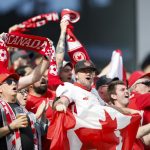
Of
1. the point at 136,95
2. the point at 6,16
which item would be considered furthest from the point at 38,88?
the point at 6,16

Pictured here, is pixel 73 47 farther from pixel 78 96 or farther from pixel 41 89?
pixel 78 96

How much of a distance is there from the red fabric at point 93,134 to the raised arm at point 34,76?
3.14ft

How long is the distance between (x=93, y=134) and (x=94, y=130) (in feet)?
0.15

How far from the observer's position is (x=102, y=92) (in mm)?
11773

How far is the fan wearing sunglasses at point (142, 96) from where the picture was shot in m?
11.2

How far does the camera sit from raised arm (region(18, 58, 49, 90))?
36.6 feet

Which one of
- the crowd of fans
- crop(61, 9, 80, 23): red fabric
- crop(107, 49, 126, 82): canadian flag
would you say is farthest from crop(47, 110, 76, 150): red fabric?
crop(107, 49, 126, 82): canadian flag

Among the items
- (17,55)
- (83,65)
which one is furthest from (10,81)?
(17,55)

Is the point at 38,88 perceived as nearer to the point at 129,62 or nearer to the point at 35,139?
the point at 35,139

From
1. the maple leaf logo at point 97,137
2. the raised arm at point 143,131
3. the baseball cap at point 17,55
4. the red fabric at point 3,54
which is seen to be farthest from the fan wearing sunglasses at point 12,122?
the baseball cap at point 17,55

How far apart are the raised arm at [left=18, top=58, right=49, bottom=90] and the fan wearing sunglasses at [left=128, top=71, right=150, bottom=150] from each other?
1.08 meters

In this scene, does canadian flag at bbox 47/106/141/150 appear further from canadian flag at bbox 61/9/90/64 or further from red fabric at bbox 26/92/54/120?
canadian flag at bbox 61/9/90/64

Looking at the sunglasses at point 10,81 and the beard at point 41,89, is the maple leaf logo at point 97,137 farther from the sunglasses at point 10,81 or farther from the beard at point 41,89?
the beard at point 41,89

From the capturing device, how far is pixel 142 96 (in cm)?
1132
